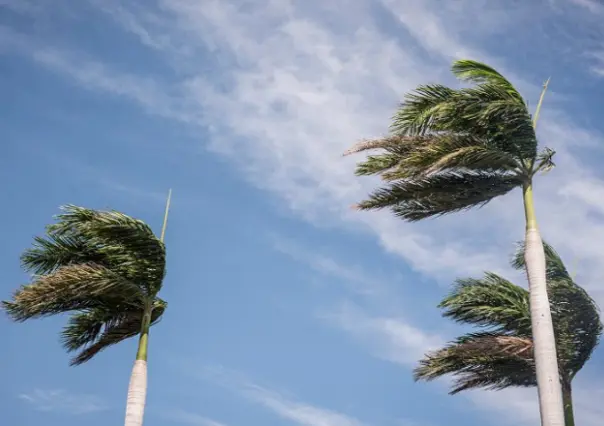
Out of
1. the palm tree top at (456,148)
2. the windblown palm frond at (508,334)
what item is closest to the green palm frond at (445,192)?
the palm tree top at (456,148)

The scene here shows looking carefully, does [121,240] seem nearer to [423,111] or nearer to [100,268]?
[100,268]

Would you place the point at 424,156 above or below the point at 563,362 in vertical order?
above

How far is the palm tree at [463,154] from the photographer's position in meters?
20.5

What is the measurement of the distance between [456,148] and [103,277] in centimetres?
907

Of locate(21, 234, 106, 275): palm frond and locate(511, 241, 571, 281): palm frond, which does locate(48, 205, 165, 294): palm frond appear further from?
locate(511, 241, 571, 281): palm frond

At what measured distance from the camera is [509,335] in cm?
2392

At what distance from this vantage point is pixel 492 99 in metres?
20.8

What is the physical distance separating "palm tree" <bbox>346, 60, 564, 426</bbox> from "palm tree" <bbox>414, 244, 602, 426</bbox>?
3343 millimetres

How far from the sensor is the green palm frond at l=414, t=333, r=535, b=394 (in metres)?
22.8

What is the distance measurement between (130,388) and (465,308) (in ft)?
31.9

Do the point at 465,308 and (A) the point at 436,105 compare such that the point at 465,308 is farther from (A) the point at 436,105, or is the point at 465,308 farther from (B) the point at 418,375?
(A) the point at 436,105

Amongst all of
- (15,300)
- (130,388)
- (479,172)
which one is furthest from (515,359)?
(15,300)

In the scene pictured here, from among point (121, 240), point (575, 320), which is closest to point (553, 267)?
point (575, 320)

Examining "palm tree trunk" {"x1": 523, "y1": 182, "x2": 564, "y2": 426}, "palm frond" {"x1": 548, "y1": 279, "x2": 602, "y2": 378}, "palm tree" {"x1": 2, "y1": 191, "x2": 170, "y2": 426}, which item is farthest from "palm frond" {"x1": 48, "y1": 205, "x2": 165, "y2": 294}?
"palm frond" {"x1": 548, "y1": 279, "x2": 602, "y2": 378}
